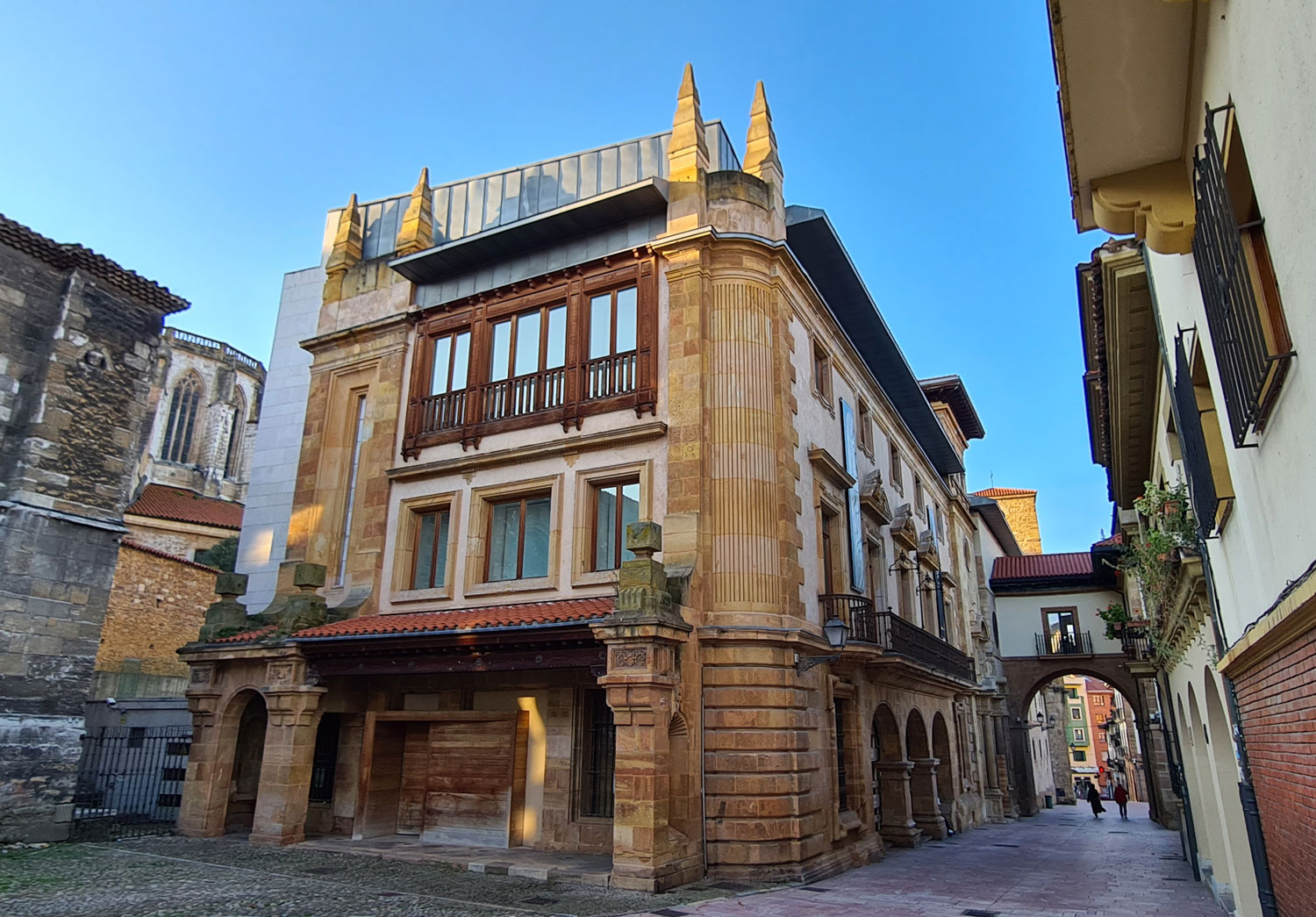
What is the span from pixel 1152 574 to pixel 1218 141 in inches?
302

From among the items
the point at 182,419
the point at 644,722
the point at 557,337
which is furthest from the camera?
the point at 182,419

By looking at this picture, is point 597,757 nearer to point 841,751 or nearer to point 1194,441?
point 841,751

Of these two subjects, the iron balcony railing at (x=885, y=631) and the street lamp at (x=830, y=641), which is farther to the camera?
the iron balcony railing at (x=885, y=631)

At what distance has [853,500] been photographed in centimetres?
1805

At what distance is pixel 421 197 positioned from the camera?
18984 mm

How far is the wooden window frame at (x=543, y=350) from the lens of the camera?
15062 mm

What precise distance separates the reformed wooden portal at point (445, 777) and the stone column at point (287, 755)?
99cm

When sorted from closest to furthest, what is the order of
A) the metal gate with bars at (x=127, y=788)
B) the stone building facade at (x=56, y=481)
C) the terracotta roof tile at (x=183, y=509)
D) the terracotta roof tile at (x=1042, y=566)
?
the stone building facade at (x=56, y=481), the metal gate with bars at (x=127, y=788), the terracotta roof tile at (x=1042, y=566), the terracotta roof tile at (x=183, y=509)

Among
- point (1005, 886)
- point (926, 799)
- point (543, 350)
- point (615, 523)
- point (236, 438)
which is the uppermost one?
point (236, 438)

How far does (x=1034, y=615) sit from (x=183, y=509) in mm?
41006

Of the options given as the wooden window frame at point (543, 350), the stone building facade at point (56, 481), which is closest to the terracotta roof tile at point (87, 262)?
the stone building facade at point (56, 481)

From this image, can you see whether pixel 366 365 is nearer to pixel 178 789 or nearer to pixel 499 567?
pixel 499 567

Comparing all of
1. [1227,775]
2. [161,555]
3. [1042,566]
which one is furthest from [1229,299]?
[1042,566]

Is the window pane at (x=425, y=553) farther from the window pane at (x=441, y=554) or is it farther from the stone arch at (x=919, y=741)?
the stone arch at (x=919, y=741)
